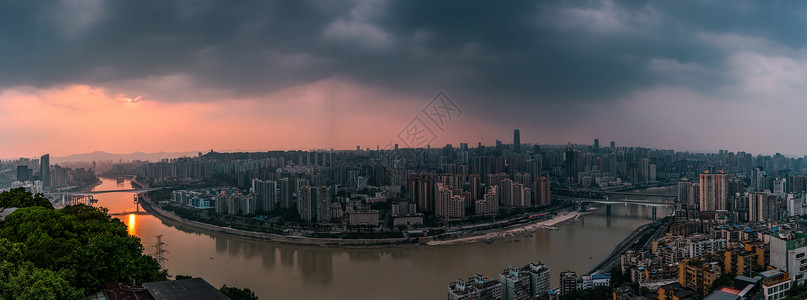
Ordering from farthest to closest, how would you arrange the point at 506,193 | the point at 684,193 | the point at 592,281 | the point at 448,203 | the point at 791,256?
the point at 506,193
the point at 684,193
the point at 448,203
the point at 592,281
the point at 791,256

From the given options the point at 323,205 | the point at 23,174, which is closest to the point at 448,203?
the point at 323,205

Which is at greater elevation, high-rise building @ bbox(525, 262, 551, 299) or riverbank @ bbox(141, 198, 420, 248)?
high-rise building @ bbox(525, 262, 551, 299)

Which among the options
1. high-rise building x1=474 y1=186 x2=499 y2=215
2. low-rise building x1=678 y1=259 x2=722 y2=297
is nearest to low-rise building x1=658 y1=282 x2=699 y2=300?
low-rise building x1=678 y1=259 x2=722 y2=297

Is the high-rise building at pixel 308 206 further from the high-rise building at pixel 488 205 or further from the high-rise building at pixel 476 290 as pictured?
the high-rise building at pixel 476 290

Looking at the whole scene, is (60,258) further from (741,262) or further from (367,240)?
(367,240)

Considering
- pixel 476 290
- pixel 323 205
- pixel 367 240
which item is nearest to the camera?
pixel 476 290

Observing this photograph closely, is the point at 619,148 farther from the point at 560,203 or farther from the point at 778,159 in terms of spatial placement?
the point at 560,203

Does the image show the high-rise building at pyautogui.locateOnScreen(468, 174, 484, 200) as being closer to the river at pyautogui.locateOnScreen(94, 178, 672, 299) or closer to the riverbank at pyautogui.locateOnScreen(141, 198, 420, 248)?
the river at pyautogui.locateOnScreen(94, 178, 672, 299)

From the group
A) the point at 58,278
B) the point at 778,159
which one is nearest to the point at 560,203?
the point at 778,159
